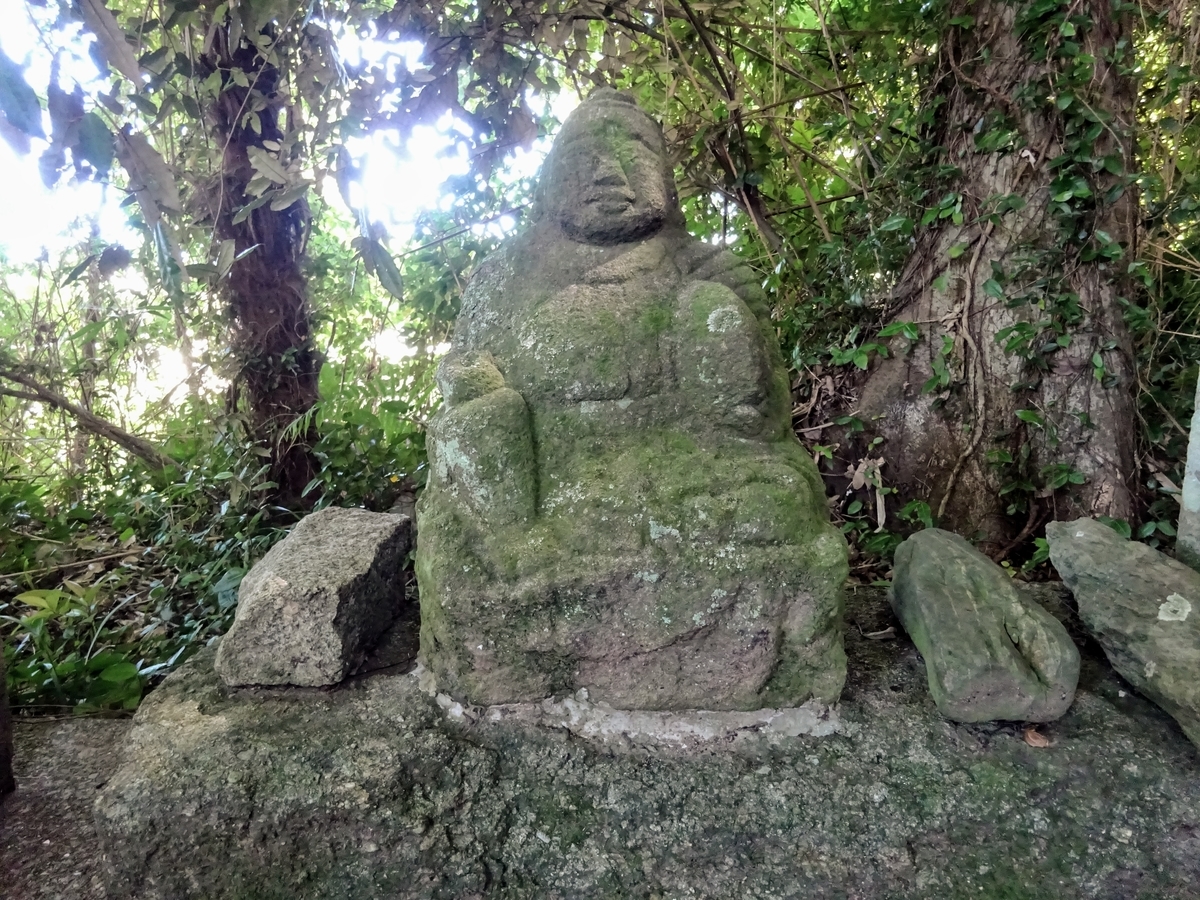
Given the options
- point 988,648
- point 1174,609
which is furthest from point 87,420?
point 1174,609

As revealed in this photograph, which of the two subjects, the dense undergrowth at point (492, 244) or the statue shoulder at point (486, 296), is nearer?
the statue shoulder at point (486, 296)

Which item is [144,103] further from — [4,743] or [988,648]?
[988,648]

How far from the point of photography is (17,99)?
99cm

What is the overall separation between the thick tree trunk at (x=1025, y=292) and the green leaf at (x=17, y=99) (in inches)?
110

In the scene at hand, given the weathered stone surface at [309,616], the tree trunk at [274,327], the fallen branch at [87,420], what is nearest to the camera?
the weathered stone surface at [309,616]

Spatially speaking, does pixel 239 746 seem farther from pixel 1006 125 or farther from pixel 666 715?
pixel 1006 125

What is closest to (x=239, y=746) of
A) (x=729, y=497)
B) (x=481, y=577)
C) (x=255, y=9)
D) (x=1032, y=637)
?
(x=481, y=577)

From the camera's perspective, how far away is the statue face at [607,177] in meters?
1.99

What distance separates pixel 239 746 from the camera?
1706 millimetres

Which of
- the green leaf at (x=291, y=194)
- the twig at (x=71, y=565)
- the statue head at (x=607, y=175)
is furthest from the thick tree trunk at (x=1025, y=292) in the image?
the twig at (x=71, y=565)

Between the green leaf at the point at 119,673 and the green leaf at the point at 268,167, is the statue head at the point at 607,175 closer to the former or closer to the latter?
the green leaf at the point at 268,167

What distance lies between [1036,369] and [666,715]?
2009mm

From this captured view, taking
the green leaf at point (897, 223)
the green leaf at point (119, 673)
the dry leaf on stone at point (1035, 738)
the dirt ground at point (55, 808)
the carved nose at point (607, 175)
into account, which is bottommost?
the dry leaf on stone at point (1035, 738)

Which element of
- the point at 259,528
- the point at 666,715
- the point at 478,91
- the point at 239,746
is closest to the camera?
the point at 239,746
